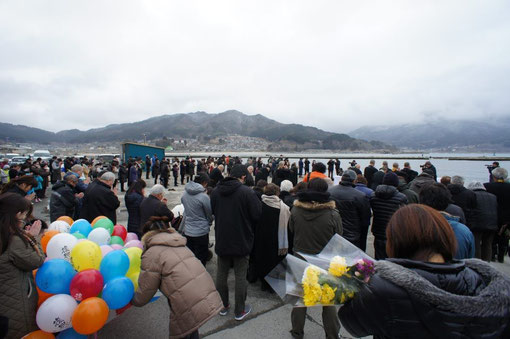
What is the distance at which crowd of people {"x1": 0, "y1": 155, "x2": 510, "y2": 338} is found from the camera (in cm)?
118

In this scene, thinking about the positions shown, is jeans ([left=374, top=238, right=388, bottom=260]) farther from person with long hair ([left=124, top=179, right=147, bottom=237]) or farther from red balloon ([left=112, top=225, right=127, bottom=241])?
person with long hair ([left=124, top=179, right=147, bottom=237])

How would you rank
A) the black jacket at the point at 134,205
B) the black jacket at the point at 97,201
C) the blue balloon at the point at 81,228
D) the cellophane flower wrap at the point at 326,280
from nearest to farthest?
the cellophane flower wrap at the point at 326,280, the blue balloon at the point at 81,228, the black jacket at the point at 97,201, the black jacket at the point at 134,205

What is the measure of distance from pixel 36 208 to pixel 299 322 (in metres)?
10.8

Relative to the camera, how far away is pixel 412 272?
1.20 meters

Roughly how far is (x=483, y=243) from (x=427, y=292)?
17.5 feet

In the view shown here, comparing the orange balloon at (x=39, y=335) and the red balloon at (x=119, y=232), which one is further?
the red balloon at (x=119, y=232)

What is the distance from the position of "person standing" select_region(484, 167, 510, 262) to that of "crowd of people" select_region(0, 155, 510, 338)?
0.06ft

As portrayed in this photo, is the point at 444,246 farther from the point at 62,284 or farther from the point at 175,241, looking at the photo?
the point at 62,284

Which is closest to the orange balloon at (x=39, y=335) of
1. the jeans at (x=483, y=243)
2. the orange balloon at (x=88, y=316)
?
the orange balloon at (x=88, y=316)

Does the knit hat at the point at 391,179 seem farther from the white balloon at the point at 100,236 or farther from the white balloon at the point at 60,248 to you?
the white balloon at the point at 60,248

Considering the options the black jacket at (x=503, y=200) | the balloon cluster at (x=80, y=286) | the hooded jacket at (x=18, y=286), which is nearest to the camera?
the hooded jacket at (x=18, y=286)

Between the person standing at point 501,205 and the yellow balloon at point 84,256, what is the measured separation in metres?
6.83

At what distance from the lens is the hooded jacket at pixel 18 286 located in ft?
6.82

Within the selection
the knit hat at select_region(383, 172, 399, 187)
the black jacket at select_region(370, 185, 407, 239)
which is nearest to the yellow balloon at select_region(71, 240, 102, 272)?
the black jacket at select_region(370, 185, 407, 239)
